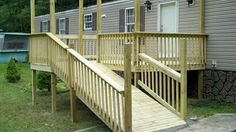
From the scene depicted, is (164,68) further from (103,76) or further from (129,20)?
(129,20)

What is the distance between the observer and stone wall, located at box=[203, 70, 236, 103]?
31.2 ft

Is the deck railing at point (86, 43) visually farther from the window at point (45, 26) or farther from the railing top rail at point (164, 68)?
the window at point (45, 26)

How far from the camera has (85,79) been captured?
7.18 meters

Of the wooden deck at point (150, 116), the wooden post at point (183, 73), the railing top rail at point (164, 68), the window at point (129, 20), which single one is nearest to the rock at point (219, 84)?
the railing top rail at point (164, 68)

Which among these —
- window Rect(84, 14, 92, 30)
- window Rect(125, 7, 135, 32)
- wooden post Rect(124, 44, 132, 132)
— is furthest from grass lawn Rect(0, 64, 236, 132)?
window Rect(84, 14, 92, 30)

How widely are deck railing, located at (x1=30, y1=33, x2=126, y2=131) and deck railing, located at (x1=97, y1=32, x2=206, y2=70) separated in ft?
4.40

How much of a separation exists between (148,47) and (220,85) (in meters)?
2.58

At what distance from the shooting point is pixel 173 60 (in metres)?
9.22

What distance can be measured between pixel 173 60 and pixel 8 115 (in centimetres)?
438

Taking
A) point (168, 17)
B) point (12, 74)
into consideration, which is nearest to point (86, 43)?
point (168, 17)

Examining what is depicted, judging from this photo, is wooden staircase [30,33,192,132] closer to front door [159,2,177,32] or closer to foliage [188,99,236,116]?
foliage [188,99,236,116]

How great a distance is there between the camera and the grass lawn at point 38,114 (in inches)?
297

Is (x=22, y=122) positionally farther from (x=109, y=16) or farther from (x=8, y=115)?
(x=109, y=16)

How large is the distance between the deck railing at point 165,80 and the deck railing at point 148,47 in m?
0.35
